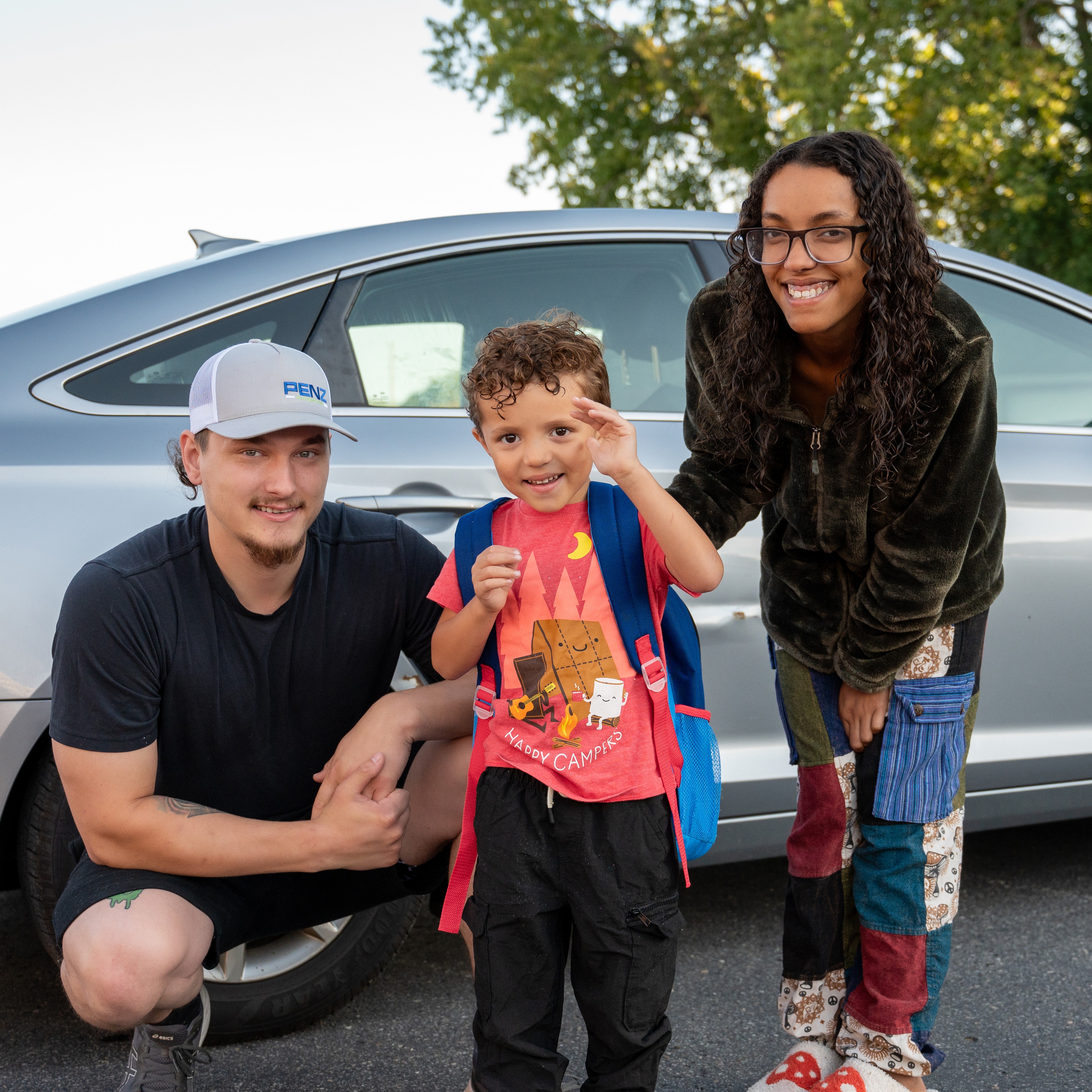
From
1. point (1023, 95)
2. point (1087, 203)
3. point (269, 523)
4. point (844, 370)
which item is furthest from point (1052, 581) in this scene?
point (1087, 203)

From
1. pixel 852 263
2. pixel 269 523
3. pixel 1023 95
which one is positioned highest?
pixel 1023 95

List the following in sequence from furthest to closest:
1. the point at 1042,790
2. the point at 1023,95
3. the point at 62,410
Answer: the point at 1023,95 → the point at 1042,790 → the point at 62,410

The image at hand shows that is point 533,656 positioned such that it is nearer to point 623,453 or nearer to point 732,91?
point 623,453

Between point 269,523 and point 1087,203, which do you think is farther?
point 1087,203

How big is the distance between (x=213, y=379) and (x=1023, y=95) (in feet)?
39.8

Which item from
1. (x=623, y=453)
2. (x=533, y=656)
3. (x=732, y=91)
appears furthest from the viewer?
(x=732, y=91)

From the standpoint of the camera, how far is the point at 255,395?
5.82 feet

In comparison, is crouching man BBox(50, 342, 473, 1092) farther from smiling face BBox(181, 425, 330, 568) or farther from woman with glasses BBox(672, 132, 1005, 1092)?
woman with glasses BBox(672, 132, 1005, 1092)

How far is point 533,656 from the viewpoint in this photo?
161 cm

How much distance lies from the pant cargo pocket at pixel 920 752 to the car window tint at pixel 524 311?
91 centimetres

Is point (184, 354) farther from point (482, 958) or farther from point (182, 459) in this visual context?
point (482, 958)

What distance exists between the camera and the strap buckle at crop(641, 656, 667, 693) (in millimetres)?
1588

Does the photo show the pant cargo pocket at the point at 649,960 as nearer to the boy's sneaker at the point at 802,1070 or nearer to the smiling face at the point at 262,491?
the boy's sneaker at the point at 802,1070

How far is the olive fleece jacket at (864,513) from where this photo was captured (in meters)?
1.59
